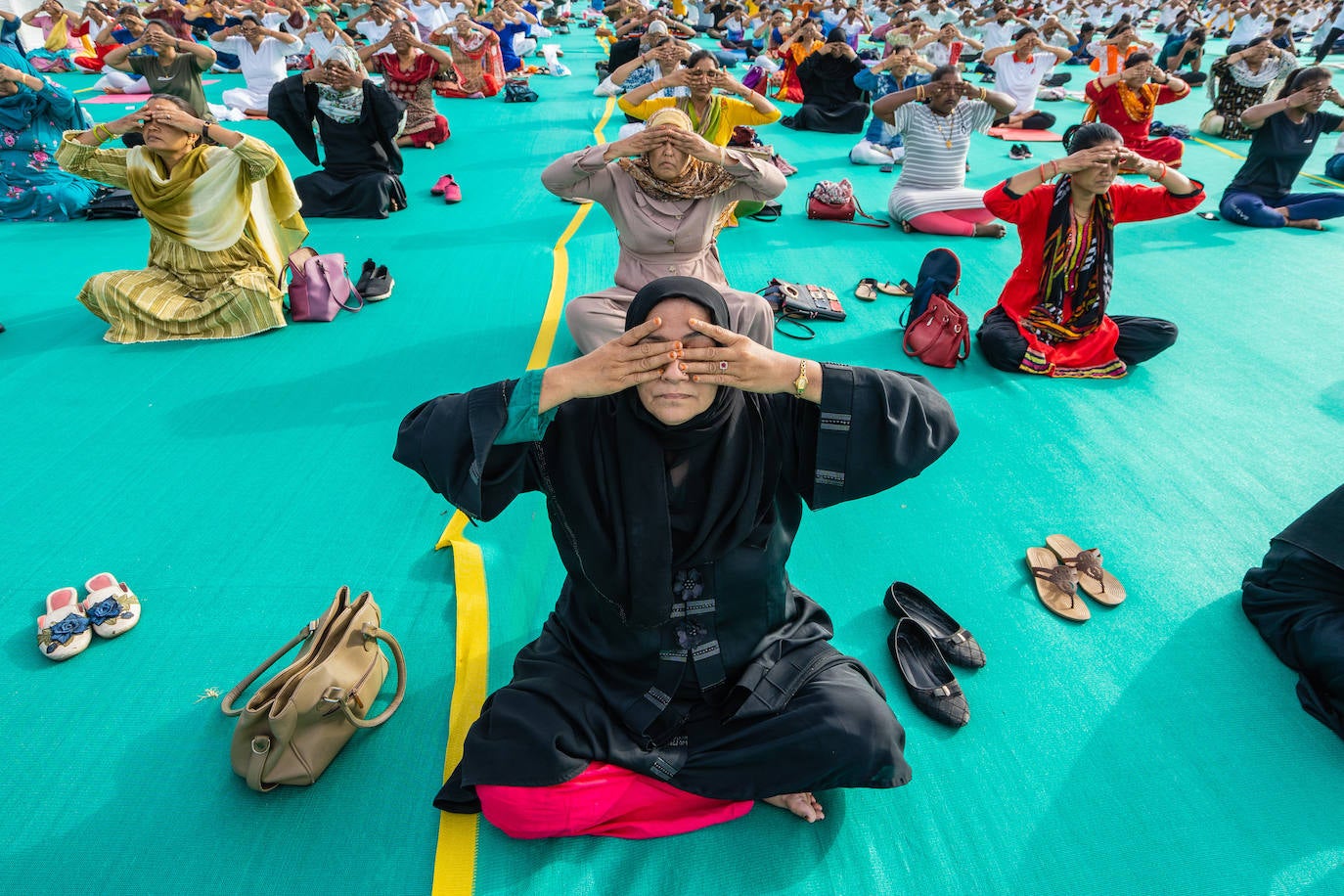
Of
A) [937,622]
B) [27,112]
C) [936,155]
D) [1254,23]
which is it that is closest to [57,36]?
[27,112]

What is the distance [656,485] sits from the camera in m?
1.73

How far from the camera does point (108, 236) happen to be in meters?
5.81

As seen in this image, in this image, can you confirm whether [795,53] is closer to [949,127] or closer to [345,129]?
[949,127]

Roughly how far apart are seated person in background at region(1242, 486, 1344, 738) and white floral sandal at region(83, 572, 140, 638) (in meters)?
3.83

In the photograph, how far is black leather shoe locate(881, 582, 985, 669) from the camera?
241 centimetres

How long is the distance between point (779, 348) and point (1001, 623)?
2117 millimetres

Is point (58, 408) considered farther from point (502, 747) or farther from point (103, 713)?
point (502, 747)

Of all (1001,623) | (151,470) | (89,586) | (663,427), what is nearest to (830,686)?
(663,427)

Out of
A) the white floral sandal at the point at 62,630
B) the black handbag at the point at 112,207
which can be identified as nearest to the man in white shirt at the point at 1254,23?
the black handbag at the point at 112,207

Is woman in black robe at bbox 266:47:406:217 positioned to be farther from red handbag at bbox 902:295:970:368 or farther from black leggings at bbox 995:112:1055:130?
black leggings at bbox 995:112:1055:130

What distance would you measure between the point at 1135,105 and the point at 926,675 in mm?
7200

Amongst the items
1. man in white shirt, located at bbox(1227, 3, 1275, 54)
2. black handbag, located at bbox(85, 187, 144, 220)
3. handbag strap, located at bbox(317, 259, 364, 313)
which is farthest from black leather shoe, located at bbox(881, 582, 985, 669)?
man in white shirt, located at bbox(1227, 3, 1275, 54)

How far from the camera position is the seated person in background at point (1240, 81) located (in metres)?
7.96

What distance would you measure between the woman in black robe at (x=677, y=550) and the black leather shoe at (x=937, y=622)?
1.77 feet
